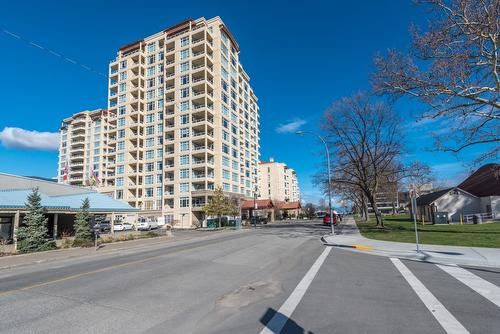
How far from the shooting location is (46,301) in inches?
263

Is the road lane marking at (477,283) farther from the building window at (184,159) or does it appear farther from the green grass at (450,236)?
the building window at (184,159)

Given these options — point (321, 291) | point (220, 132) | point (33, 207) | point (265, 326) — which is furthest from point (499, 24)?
point (220, 132)

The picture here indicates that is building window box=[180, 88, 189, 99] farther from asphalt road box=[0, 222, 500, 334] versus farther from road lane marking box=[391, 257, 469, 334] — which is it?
road lane marking box=[391, 257, 469, 334]

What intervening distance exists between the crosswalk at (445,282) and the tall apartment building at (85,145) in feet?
338

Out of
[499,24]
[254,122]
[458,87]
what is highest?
[254,122]

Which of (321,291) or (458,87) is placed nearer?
(321,291)

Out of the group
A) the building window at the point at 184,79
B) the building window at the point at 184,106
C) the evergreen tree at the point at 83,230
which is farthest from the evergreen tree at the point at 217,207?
the building window at the point at 184,79

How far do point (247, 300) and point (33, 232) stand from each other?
16408 millimetres

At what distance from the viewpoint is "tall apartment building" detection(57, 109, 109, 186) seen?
332ft

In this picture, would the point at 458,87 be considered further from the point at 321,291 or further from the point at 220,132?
the point at 220,132

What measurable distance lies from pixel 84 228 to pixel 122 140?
50.7 m

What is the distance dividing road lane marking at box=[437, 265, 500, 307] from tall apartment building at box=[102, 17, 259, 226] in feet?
158

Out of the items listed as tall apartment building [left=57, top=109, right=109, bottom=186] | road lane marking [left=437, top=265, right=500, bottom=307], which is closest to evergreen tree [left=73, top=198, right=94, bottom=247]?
road lane marking [left=437, top=265, right=500, bottom=307]

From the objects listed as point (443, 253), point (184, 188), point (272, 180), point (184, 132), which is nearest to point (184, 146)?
point (184, 132)
